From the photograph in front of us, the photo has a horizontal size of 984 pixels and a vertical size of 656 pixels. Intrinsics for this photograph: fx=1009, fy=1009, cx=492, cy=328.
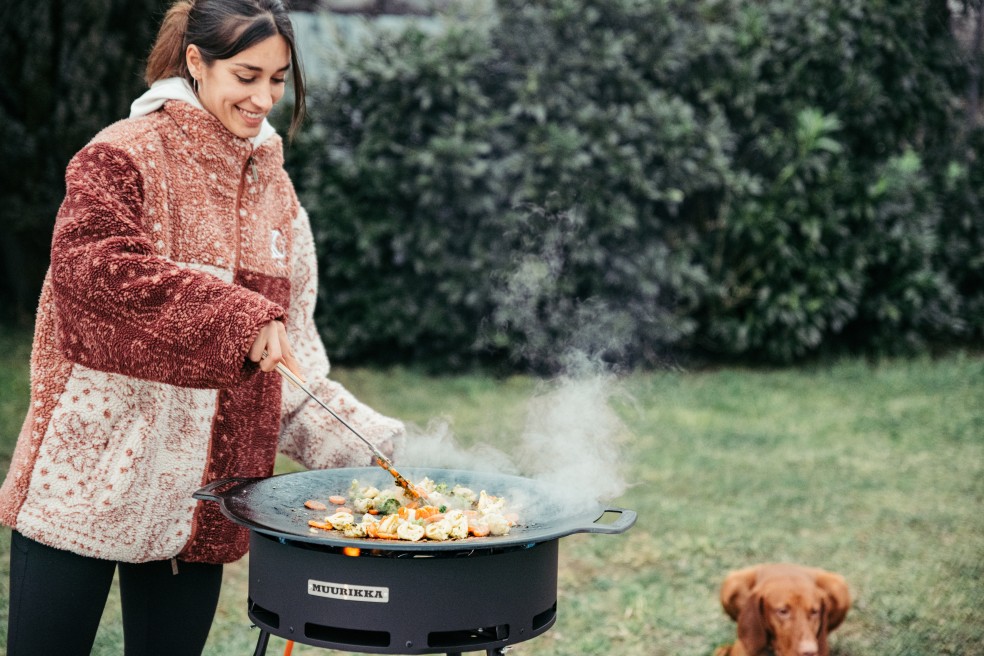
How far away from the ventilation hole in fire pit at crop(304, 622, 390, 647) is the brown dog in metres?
1.75

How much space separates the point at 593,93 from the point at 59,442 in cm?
577

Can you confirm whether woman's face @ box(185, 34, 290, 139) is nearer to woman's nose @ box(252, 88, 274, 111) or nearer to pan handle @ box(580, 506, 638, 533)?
woman's nose @ box(252, 88, 274, 111)

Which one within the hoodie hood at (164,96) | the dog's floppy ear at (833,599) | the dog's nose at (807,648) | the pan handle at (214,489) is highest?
the hoodie hood at (164,96)

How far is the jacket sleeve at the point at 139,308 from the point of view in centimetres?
179

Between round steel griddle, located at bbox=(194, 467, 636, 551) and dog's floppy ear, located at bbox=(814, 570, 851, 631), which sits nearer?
round steel griddle, located at bbox=(194, 467, 636, 551)

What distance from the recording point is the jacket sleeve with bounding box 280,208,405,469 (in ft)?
7.91

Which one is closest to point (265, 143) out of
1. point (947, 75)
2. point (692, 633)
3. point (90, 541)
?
point (90, 541)

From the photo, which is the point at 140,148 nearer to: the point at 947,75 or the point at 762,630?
the point at 762,630

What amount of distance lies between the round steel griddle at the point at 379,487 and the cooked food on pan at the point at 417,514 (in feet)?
0.08

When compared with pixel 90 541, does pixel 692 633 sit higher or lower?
lower

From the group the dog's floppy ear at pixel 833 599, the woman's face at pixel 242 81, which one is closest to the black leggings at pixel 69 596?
the woman's face at pixel 242 81

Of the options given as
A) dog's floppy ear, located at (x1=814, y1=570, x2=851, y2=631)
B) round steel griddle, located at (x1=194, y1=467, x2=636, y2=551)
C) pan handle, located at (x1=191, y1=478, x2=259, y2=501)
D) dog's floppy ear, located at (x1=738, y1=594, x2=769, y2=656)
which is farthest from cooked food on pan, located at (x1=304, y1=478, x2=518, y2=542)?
dog's floppy ear, located at (x1=814, y1=570, x2=851, y2=631)

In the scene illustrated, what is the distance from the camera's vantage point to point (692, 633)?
3.79m

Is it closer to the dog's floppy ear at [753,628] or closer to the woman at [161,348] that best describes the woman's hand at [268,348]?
the woman at [161,348]
